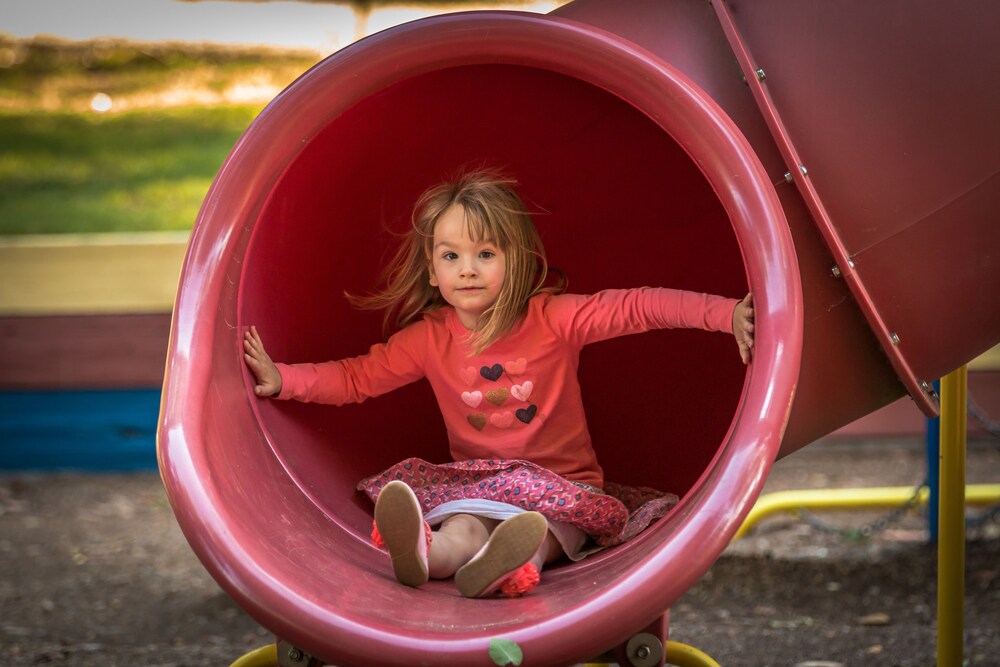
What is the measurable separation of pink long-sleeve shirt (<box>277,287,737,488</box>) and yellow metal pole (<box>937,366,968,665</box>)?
1.89 feet

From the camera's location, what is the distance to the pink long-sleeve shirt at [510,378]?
83.9 inches

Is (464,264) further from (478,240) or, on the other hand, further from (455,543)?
(455,543)

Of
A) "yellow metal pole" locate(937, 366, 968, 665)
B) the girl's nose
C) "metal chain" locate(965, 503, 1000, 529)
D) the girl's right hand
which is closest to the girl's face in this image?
the girl's nose

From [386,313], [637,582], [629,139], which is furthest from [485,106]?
[637,582]

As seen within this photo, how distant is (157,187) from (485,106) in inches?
124

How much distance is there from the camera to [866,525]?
329 cm

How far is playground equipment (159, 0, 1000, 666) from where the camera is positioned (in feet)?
5.18

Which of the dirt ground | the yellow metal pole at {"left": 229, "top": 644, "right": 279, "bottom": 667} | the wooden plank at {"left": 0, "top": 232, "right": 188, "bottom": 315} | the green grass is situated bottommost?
the dirt ground

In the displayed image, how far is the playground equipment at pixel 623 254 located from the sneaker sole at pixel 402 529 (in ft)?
0.12

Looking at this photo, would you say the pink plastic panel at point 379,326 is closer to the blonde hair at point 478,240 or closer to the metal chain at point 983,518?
the blonde hair at point 478,240

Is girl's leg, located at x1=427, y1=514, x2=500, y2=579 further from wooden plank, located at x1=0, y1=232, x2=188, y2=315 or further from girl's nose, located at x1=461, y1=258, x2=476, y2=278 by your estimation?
wooden plank, located at x1=0, y1=232, x2=188, y2=315

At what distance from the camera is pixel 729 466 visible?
5.11 feet

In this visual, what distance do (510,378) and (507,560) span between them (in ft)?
1.72

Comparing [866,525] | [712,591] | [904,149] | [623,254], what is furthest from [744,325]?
[866,525]
